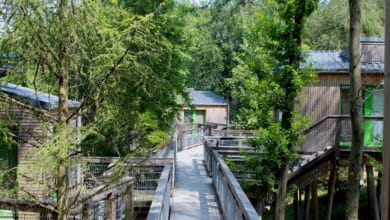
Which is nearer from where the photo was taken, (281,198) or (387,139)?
(387,139)

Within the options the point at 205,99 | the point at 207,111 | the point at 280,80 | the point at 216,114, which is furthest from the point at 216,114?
the point at 280,80

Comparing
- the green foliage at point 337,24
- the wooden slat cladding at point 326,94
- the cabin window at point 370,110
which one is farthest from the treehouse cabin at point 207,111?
the cabin window at point 370,110

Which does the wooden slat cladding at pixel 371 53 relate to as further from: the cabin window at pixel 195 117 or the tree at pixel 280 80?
the cabin window at pixel 195 117

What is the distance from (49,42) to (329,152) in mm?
10296

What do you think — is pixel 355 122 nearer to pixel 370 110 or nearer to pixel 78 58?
pixel 78 58

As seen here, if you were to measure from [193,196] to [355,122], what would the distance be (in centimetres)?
419

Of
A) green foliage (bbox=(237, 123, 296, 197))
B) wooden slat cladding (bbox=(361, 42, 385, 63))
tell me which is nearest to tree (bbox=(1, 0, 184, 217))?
green foliage (bbox=(237, 123, 296, 197))

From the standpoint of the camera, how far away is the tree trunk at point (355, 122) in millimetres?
7656

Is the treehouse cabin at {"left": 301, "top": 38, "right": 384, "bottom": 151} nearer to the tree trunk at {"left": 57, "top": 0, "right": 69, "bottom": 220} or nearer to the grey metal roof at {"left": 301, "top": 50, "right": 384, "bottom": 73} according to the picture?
the grey metal roof at {"left": 301, "top": 50, "right": 384, "bottom": 73}

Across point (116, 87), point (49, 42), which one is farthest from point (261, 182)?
point (49, 42)

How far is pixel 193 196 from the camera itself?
945 centimetres

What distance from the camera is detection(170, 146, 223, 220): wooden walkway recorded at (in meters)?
7.79

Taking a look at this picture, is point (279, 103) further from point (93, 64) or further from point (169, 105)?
point (169, 105)

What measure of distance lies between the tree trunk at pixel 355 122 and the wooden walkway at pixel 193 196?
271 centimetres
